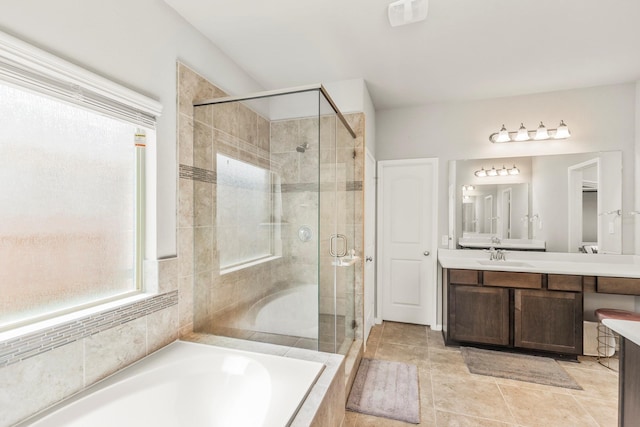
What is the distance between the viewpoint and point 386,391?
223cm

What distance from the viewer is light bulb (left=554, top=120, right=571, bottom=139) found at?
304cm

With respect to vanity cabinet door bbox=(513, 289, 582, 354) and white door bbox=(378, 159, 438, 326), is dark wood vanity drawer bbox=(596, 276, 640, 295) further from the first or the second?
white door bbox=(378, 159, 438, 326)

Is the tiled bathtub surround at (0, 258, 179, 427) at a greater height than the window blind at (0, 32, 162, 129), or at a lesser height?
lesser

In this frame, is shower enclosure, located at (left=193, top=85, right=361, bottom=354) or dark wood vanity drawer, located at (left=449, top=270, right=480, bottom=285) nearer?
shower enclosure, located at (left=193, top=85, right=361, bottom=354)

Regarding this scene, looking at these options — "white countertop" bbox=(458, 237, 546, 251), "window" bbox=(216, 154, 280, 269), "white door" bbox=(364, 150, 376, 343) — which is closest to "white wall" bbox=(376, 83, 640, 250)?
"white countertop" bbox=(458, 237, 546, 251)

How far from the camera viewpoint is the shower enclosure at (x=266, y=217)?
1966mm

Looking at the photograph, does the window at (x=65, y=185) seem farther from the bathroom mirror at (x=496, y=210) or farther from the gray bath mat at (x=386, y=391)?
the bathroom mirror at (x=496, y=210)

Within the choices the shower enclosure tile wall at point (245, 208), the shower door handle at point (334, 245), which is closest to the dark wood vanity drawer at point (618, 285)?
the shower door handle at point (334, 245)

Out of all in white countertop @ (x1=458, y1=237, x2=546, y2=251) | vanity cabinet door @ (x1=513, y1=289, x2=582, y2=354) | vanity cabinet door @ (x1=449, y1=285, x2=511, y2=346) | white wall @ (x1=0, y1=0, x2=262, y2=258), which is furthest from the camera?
white countertop @ (x1=458, y1=237, x2=546, y2=251)

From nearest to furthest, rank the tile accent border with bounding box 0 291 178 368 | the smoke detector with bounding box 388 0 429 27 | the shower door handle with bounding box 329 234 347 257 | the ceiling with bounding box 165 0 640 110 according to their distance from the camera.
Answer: the tile accent border with bounding box 0 291 178 368, the smoke detector with bounding box 388 0 429 27, the ceiling with bounding box 165 0 640 110, the shower door handle with bounding box 329 234 347 257

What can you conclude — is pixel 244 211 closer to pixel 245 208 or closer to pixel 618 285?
pixel 245 208

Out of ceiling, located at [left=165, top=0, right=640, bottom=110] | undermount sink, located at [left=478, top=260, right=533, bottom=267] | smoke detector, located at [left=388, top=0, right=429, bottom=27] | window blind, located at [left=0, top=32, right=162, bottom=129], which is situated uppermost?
ceiling, located at [left=165, top=0, right=640, bottom=110]

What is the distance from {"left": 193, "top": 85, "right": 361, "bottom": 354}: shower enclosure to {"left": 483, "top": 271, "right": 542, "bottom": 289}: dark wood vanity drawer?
1.70 metres

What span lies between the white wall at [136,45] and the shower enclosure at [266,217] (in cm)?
23
